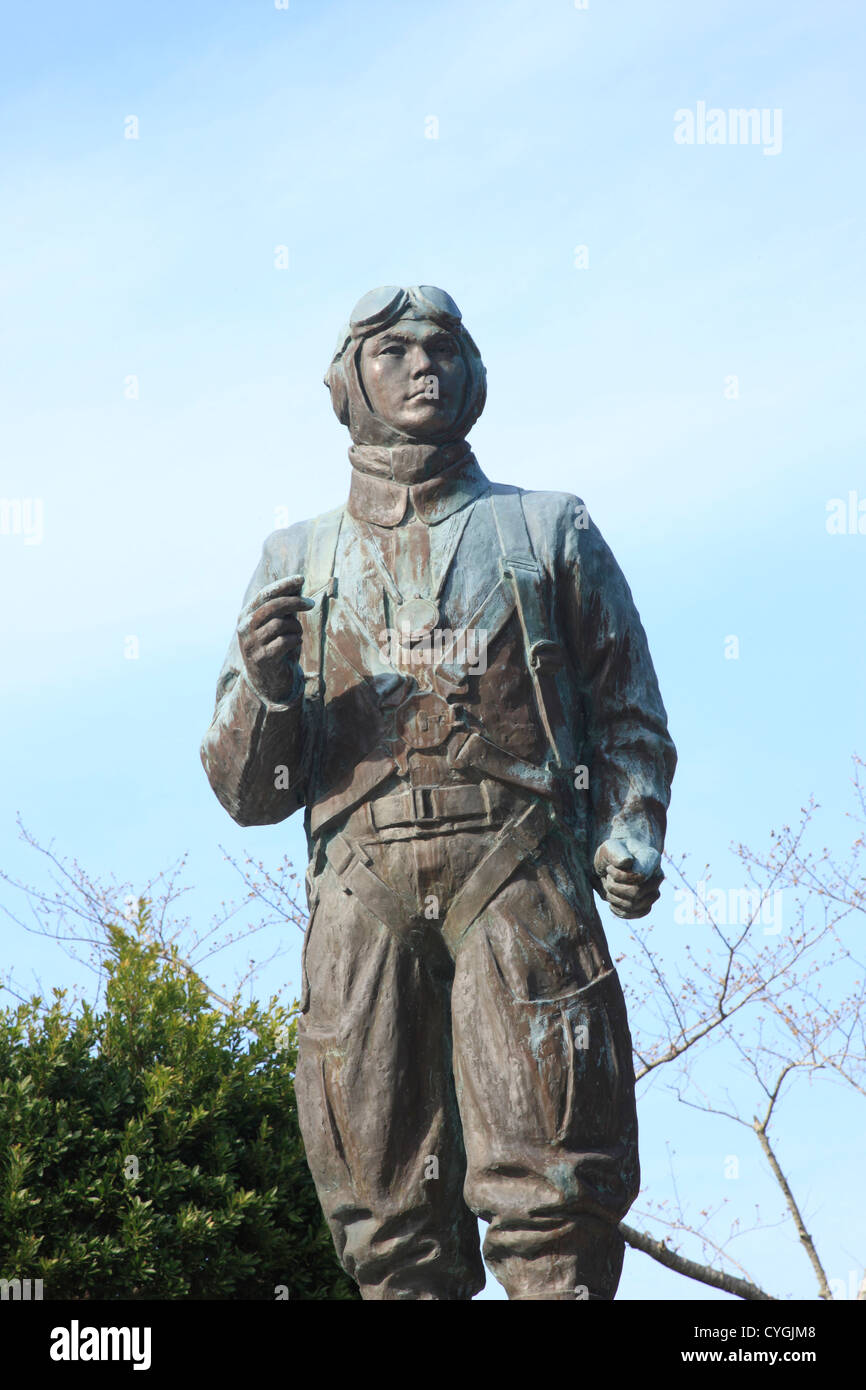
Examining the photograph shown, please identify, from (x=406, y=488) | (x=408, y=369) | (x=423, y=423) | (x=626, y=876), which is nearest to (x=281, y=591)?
(x=406, y=488)

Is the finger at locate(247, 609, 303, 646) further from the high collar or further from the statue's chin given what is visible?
the statue's chin

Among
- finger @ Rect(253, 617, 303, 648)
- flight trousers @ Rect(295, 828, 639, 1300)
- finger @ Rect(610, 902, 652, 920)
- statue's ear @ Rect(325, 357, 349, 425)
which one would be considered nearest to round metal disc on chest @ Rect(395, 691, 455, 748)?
flight trousers @ Rect(295, 828, 639, 1300)

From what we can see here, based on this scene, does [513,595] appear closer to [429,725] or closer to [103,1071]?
[429,725]

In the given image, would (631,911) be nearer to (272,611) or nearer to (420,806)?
(420,806)

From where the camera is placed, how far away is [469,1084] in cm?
536

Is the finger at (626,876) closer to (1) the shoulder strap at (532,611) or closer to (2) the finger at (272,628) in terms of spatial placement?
(1) the shoulder strap at (532,611)

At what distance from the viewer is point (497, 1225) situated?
525 centimetres

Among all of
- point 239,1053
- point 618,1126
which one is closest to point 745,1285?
point 239,1053

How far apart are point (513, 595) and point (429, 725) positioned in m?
0.48

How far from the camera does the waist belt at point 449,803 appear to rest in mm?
5430

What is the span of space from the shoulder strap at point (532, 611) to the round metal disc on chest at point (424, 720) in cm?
29

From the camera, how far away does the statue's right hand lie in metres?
5.33
